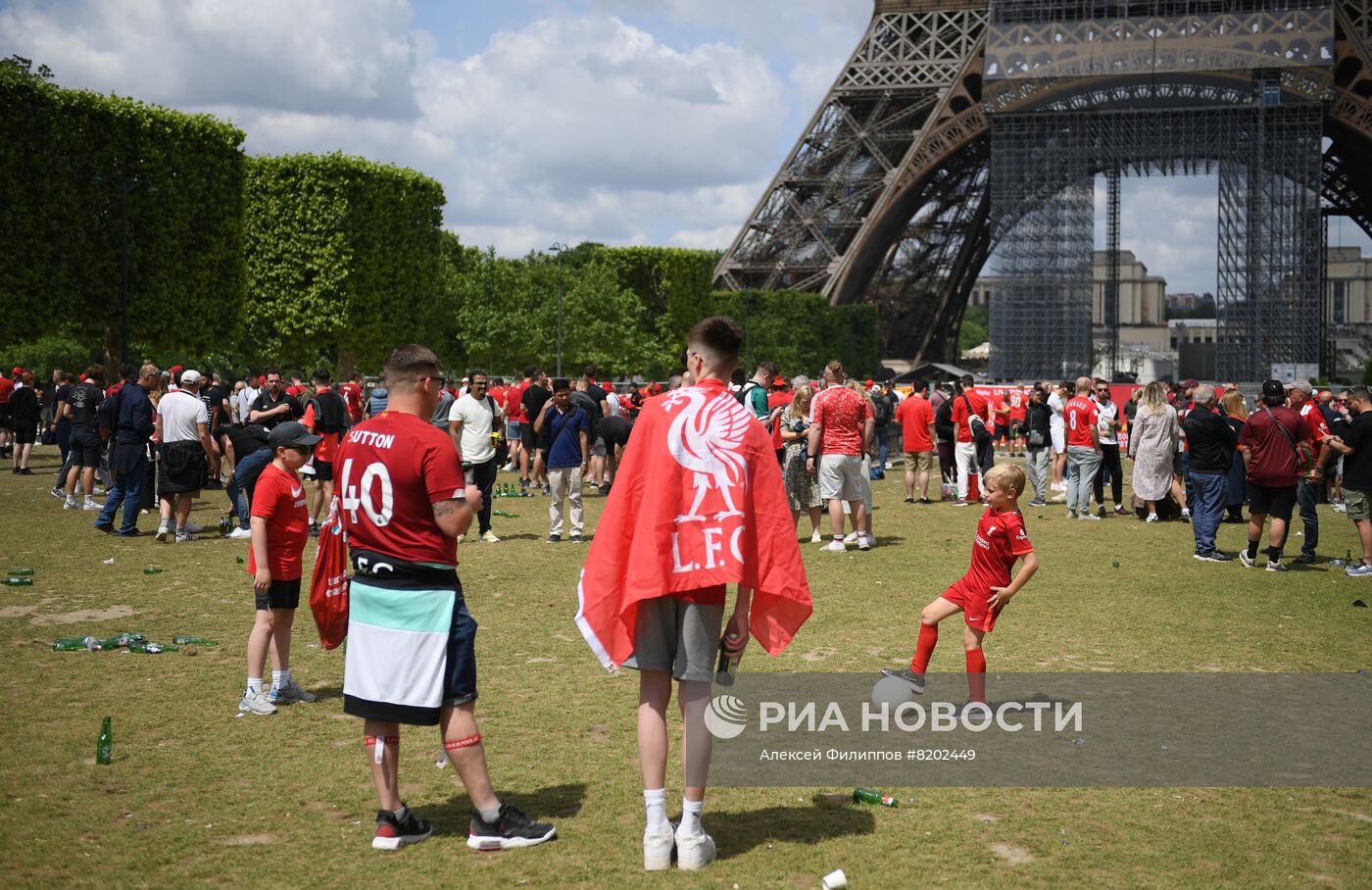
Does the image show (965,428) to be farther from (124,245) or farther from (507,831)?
(124,245)

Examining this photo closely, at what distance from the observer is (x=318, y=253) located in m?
35.3

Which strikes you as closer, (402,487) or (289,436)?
(402,487)

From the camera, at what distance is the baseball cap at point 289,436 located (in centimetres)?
658

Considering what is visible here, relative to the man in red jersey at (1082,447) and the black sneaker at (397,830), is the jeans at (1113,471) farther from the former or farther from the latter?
the black sneaker at (397,830)

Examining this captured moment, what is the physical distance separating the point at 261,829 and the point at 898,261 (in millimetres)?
58812

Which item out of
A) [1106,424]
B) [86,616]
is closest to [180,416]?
[86,616]

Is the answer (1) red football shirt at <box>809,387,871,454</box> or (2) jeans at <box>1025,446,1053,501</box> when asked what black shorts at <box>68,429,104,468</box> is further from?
(2) jeans at <box>1025,446,1053,501</box>

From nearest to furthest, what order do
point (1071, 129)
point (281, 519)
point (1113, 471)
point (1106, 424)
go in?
Result: point (281, 519)
point (1106, 424)
point (1113, 471)
point (1071, 129)

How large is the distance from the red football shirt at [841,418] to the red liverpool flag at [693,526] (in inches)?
321

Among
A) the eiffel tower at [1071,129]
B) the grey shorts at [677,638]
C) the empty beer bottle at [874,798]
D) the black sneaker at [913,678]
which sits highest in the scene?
the eiffel tower at [1071,129]

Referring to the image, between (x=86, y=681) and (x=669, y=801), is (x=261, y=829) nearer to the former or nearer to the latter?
(x=669, y=801)

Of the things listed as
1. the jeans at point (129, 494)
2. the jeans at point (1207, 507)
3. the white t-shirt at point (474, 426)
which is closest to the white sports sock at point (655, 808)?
the white t-shirt at point (474, 426)

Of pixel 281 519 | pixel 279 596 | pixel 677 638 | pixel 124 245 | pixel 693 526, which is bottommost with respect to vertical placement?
Result: pixel 279 596

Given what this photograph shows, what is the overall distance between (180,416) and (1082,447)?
33.5ft
